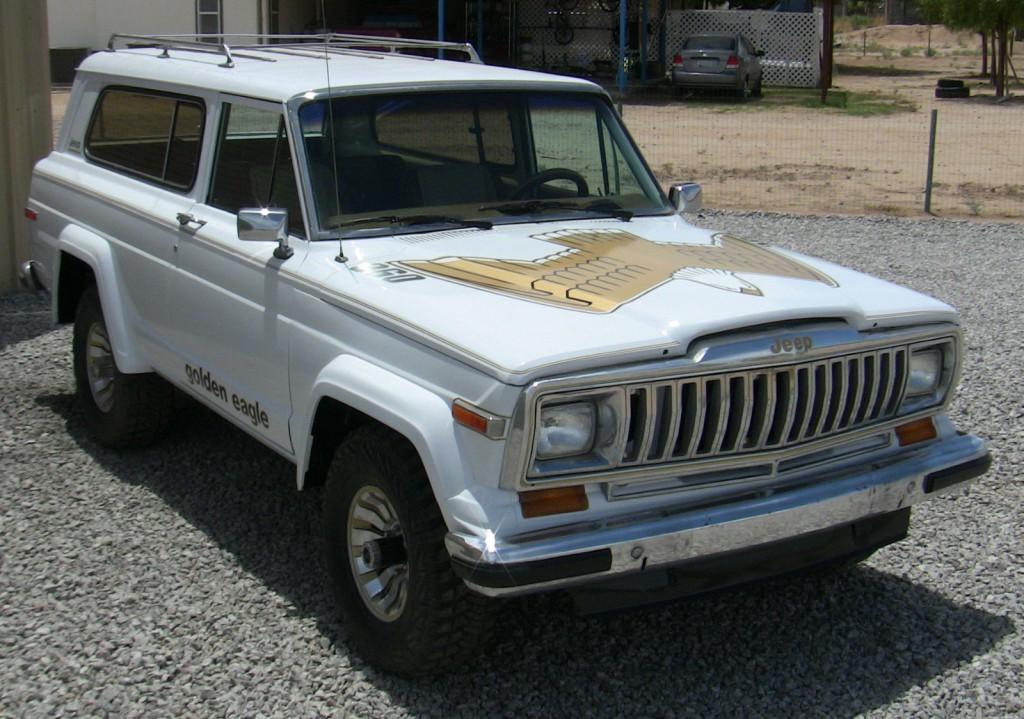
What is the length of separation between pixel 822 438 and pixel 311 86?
7.69ft

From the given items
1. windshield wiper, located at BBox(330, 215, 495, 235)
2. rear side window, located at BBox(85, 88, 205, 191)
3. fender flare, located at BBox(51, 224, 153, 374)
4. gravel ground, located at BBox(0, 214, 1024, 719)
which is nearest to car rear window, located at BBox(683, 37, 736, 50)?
gravel ground, located at BBox(0, 214, 1024, 719)

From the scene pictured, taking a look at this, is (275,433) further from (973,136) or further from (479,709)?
(973,136)

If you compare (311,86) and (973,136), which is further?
(973,136)

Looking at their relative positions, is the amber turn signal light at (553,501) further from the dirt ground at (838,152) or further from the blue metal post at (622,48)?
the blue metal post at (622,48)

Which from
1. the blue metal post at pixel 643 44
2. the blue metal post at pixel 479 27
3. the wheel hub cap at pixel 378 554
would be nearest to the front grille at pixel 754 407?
the wheel hub cap at pixel 378 554

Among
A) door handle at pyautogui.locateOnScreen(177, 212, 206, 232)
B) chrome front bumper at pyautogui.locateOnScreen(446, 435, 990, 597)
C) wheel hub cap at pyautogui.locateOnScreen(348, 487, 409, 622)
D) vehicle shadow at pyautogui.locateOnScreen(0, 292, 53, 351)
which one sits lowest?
vehicle shadow at pyautogui.locateOnScreen(0, 292, 53, 351)

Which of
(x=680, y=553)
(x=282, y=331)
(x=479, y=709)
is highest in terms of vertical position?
(x=282, y=331)

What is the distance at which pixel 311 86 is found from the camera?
508 cm

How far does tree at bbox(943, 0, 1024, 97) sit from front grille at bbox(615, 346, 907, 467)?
2800 centimetres

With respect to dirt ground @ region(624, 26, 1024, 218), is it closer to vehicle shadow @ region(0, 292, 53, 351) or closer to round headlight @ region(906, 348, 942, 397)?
vehicle shadow @ region(0, 292, 53, 351)

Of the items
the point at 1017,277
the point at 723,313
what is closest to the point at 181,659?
the point at 723,313

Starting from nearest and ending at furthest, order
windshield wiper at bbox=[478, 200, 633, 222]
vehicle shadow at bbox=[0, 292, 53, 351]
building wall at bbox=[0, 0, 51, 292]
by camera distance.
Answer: windshield wiper at bbox=[478, 200, 633, 222] → vehicle shadow at bbox=[0, 292, 53, 351] → building wall at bbox=[0, 0, 51, 292]

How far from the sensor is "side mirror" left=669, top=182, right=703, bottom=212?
5629 millimetres

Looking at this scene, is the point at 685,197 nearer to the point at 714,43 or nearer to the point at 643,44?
the point at 714,43
